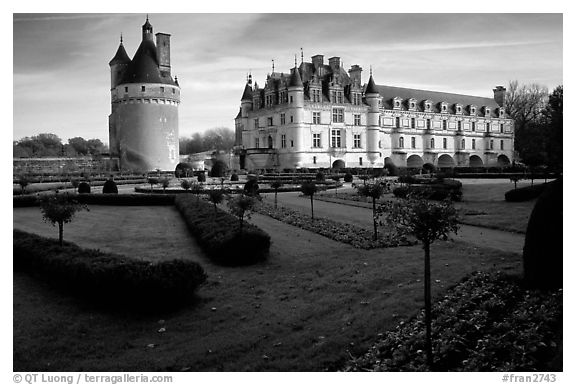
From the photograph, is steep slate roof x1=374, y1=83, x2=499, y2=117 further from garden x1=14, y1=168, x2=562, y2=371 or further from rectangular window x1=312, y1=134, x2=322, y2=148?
garden x1=14, y1=168, x2=562, y2=371

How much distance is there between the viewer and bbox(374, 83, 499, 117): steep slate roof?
186 feet

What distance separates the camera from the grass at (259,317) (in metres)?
5.69

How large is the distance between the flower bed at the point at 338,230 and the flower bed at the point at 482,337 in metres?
3.03

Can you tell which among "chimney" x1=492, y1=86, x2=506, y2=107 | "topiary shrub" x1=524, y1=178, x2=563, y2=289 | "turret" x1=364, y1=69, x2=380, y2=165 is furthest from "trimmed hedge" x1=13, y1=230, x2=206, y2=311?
"chimney" x1=492, y1=86, x2=506, y2=107

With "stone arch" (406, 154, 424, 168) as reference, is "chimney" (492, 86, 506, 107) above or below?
above

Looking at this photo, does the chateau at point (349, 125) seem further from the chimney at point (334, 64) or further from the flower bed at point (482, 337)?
the flower bed at point (482, 337)

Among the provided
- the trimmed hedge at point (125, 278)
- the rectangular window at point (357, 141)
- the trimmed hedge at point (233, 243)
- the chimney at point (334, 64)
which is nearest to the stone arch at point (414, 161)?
the rectangular window at point (357, 141)

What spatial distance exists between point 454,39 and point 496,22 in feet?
2.11

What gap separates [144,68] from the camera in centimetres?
4603

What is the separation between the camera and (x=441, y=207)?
5.73 meters

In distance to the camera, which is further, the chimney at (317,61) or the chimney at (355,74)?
the chimney at (355,74)

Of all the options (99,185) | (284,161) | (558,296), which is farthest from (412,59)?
(284,161)

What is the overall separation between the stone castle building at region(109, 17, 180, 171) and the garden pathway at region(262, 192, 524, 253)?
2485 centimetres

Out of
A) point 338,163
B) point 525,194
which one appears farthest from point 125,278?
point 338,163
